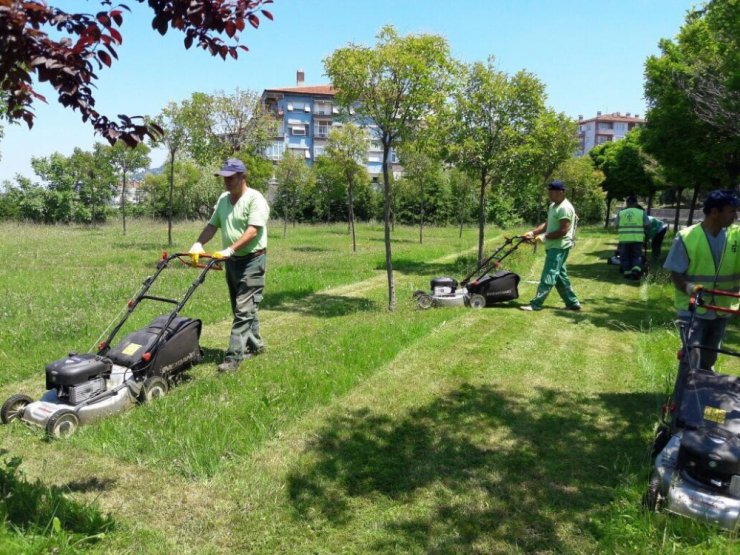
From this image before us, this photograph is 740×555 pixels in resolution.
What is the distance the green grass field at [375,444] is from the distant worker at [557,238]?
1.73ft

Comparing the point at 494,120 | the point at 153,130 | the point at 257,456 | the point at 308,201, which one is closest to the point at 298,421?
the point at 257,456

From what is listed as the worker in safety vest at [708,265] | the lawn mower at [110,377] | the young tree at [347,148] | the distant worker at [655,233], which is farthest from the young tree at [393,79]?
the young tree at [347,148]

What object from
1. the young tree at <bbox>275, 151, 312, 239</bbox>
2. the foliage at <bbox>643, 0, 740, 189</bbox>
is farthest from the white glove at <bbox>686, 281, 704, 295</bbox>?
the young tree at <bbox>275, 151, 312, 239</bbox>

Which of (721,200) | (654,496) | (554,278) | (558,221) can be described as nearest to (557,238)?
(558,221)

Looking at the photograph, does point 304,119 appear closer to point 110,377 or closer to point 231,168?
point 231,168

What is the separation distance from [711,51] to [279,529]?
42.8 feet

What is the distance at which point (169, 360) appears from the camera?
5055 millimetres

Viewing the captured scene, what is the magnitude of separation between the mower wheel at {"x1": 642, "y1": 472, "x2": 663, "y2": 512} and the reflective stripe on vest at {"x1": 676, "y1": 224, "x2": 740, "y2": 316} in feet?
5.24

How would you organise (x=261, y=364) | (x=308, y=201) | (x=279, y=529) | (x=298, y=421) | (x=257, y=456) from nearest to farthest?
1. (x=279, y=529)
2. (x=257, y=456)
3. (x=298, y=421)
4. (x=261, y=364)
5. (x=308, y=201)

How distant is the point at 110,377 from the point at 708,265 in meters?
4.66

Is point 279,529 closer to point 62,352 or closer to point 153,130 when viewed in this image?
point 153,130

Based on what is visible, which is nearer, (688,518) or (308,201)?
(688,518)

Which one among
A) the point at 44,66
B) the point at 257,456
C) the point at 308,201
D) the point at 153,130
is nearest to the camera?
the point at 44,66

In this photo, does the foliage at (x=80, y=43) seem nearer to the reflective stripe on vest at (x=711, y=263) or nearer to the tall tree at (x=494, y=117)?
the reflective stripe on vest at (x=711, y=263)
